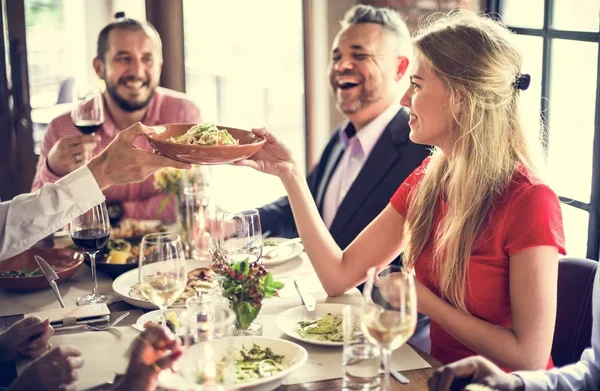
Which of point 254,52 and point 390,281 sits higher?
point 254,52

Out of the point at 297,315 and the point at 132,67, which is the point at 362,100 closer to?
the point at 132,67

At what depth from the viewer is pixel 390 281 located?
1.27m

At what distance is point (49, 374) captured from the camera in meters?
1.41

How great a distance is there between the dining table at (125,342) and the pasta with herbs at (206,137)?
0.41 metres

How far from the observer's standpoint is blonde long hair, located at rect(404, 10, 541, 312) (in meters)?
1.82

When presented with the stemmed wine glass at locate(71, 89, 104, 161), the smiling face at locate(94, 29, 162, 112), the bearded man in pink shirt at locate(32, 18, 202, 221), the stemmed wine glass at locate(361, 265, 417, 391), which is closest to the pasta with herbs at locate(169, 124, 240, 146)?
the stemmed wine glass at locate(71, 89, 104, 161)

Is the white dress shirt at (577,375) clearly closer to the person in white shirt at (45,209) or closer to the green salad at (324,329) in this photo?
the green salad at (324,329)

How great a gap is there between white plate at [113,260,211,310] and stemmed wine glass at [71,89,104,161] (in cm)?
71

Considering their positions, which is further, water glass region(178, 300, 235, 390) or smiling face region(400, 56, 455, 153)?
smiling face region(400, 56, 455, 153)

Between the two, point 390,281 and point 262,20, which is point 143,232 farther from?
point 262,20

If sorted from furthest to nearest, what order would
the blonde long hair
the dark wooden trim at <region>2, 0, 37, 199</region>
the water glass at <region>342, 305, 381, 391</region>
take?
the dark wooden trim at <region>2, 0, 37, 199</region> < the blonde long hair < the water glass at <region>342, 305, 381, 391</region>

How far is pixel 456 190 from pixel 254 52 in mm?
3116

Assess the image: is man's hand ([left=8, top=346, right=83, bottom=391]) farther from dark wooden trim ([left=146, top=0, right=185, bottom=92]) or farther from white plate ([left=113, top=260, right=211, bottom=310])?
dark wooden trim ([left=146, top=0, right=185, bottom=92])

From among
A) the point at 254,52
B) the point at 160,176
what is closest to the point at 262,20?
the point at 254,52
